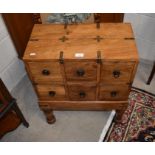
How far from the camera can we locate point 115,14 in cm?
207

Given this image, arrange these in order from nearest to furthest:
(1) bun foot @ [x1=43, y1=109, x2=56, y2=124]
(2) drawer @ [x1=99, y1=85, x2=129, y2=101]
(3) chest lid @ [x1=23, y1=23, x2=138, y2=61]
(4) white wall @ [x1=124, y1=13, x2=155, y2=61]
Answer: (3) chest lid @ [x1=23, y1=23, x2=138, y2=61] → (2) drawer @ [x1=99, y1=85, x2=129, y2=101] → (1) bun foot @ [x1=43, y1=109, x2=56, y2=124] → (4) white wall @ [x1=124, y1=13, x2=155, y2=61]

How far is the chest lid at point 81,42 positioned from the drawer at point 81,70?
0.06m

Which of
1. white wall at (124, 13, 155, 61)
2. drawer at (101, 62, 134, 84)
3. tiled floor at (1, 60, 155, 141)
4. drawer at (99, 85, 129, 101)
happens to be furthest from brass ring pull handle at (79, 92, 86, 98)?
white wall at (124, 13, 155, 61)

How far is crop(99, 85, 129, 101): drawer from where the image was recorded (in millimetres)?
1542

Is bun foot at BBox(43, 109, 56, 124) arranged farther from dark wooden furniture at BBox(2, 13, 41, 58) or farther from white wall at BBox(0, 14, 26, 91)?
dark wooden furniture at BBox(2, 13, 41, 58)

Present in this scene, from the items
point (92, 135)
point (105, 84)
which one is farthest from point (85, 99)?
point (92, 135)

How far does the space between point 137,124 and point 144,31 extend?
110cm

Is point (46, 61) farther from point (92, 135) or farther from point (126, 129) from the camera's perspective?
point (126, 129)

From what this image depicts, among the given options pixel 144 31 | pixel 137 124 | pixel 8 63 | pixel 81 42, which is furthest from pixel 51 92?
pixel 144 31

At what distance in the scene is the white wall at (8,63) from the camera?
77.8 inches

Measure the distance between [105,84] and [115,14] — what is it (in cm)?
94

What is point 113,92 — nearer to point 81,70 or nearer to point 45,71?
point 81,70

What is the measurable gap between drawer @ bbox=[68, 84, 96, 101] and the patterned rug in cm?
52

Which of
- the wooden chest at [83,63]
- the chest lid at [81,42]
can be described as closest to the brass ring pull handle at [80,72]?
the wooden chest at [83,63]
